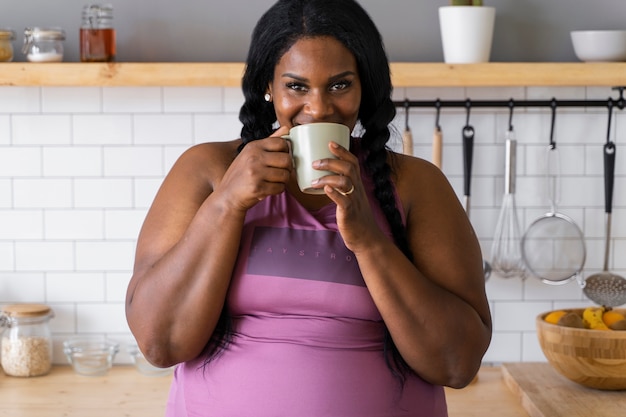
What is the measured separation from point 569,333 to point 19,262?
1.39m

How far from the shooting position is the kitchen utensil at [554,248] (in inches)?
95.3

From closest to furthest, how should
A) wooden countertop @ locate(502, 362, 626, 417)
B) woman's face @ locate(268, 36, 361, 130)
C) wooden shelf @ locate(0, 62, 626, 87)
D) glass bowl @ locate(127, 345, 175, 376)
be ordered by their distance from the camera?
woman's face @ locate(268, 36, 361, 130) → wooden countertop @ locate(502, 362, 626, 417) → wooden shelf @ locate(0, 62, 626, 87) → glass bowl @ locate(127, 345, 175, 376)

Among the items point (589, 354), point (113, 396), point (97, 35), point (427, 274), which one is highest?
point (97, 35)

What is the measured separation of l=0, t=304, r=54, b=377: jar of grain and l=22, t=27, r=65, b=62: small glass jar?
2.01ft

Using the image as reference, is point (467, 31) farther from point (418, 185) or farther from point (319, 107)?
point (319, 107)

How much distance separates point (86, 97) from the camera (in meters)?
2.42

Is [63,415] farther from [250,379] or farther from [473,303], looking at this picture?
[473,303]

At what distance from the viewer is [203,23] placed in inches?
94.0

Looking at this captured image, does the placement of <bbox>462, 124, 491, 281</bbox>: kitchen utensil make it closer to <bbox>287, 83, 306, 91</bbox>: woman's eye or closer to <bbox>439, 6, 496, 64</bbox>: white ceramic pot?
<bbox>439, 6, 496, 64</bbox>: white ceramic pot

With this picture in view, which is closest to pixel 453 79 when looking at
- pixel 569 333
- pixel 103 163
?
pixel 569 333

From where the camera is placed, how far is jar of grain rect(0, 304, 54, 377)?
7.57 ft

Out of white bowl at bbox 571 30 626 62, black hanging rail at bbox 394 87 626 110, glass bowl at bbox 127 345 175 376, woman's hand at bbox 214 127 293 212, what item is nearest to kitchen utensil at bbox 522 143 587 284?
black hanging rail at bbox 394 87 626 110

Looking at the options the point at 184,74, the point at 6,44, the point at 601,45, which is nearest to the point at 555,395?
the point at 601,45

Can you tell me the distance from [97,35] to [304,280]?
1.18 meters
